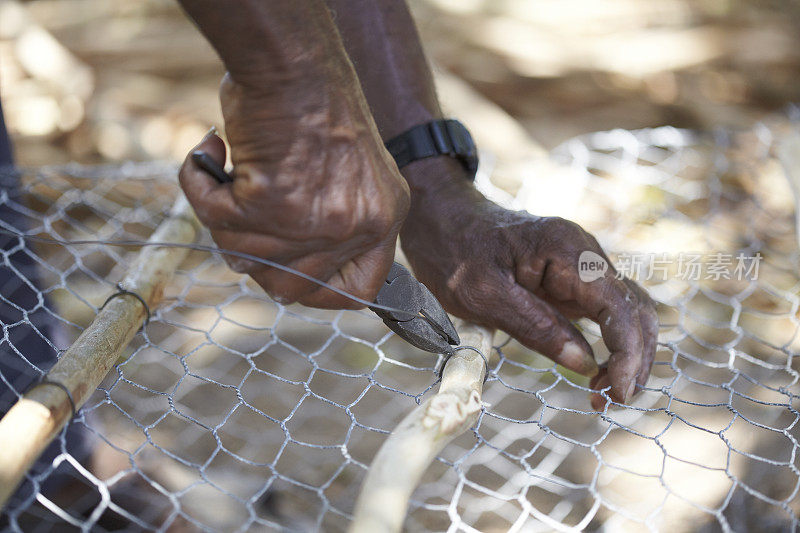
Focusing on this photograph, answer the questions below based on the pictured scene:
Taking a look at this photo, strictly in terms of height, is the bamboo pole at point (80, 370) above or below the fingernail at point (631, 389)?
above

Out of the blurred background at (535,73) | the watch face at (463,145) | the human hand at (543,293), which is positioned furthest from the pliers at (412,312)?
the blurred background at (535,73)

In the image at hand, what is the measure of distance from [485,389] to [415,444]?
0.84m

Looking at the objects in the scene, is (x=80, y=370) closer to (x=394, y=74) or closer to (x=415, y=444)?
(x=415, y=444)

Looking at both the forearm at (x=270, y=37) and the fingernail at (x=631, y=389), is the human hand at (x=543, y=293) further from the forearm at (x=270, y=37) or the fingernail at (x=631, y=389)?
the forearm at (x=270, y=37)

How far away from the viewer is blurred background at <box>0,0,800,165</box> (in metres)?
Answer: 2.19

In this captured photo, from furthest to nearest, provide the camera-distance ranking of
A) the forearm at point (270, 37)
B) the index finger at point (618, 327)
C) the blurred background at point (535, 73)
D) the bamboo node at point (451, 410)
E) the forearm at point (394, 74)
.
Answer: the blurred background at point (535, 73)
the forearm at point (394, 74)
the index finger at point (618, 327)
the bamboo node at point (451, 410)
the forearm at point (270, 37)

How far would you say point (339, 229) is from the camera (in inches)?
28.8

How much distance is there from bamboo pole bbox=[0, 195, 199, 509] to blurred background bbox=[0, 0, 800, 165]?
1153mm

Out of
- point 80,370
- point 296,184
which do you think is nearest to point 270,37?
point 296,184

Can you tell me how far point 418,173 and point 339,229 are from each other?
41 centimetres

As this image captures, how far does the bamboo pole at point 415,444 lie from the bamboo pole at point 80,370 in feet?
1.14

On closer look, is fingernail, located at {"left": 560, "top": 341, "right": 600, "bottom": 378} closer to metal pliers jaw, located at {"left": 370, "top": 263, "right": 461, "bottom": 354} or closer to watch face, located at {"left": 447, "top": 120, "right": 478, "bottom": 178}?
metal pliers jaw, located at {"left": 370, "top": 263, "right": 461, "bottom": 354}

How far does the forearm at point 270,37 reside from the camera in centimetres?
64

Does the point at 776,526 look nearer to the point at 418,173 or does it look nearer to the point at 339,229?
A: the point at 418,173
